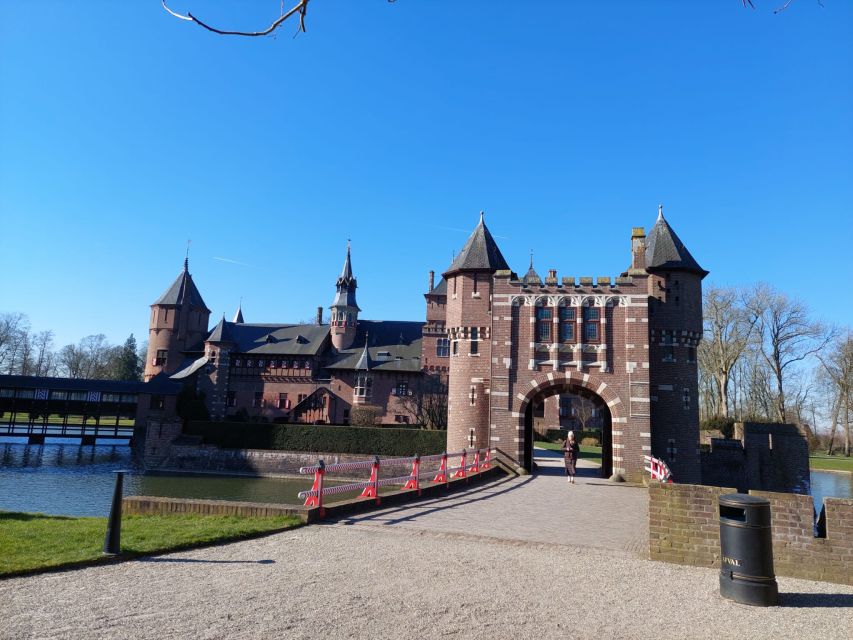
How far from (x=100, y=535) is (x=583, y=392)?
826 inches

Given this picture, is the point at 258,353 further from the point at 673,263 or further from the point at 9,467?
the point at 673,263

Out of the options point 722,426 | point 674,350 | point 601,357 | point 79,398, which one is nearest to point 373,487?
point 601,357

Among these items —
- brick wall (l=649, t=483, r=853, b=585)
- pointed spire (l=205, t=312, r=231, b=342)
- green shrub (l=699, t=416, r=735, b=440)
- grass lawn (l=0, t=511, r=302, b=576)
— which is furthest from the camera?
pointed spire (l=205, t=312, r=231, b=342)

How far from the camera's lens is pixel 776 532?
7.62 meters

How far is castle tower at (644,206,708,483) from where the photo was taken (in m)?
25.1

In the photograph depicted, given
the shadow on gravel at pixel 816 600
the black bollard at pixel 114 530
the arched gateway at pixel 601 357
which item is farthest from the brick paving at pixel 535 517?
the arched gateway at pixel 601 357

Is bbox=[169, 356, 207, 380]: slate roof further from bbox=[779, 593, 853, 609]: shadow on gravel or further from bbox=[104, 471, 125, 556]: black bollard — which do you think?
bbox=[779, 593, 853, 609]: shadow on gravel

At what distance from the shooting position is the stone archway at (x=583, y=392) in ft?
78.9

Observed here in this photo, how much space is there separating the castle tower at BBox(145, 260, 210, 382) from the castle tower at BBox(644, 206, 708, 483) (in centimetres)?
4589

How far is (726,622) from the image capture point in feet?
18.8

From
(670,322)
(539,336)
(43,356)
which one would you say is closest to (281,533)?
(539,336)

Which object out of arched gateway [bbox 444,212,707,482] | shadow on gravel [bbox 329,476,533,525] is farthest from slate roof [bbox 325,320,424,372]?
shadow on gravel [bbox 329,476,533,525]

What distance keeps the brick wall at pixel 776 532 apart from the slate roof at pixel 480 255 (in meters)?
20.3

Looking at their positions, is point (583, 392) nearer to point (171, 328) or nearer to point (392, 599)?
point (392, 599)
